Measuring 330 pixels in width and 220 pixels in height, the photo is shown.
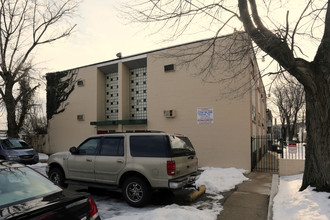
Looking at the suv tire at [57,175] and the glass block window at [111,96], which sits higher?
the glass block window at [111,96]

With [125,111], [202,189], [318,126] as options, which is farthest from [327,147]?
[125,111]

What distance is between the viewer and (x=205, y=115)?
42.0ft

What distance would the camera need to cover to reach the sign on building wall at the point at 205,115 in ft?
41.5

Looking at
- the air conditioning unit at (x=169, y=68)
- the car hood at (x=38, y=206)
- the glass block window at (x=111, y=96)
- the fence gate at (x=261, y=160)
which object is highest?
the air conditioning unit at (x=169, y=68)

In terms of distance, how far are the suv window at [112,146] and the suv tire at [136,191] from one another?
821mm

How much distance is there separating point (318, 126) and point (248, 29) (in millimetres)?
3122

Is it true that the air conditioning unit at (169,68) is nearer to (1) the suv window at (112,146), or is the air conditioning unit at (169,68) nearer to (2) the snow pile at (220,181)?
(2) the snow pile at (220,181)

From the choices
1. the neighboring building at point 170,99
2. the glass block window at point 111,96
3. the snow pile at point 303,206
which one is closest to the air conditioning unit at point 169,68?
the neighboring building at point 170,99

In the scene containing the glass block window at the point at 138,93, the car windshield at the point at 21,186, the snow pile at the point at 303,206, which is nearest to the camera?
the car windshield at the point at 21,186

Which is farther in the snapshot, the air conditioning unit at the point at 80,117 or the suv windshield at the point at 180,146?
the air conditioning unit at the point at 80,117

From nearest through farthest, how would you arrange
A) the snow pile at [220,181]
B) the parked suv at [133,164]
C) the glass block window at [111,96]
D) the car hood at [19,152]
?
the parked suv at [133,164] < the snow pile at [220,181] < the car hood at [19,152] < the glass block window at [111,96]

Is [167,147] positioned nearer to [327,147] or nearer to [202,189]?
[202,189]

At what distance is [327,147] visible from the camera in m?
5.95

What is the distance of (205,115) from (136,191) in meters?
7.37
